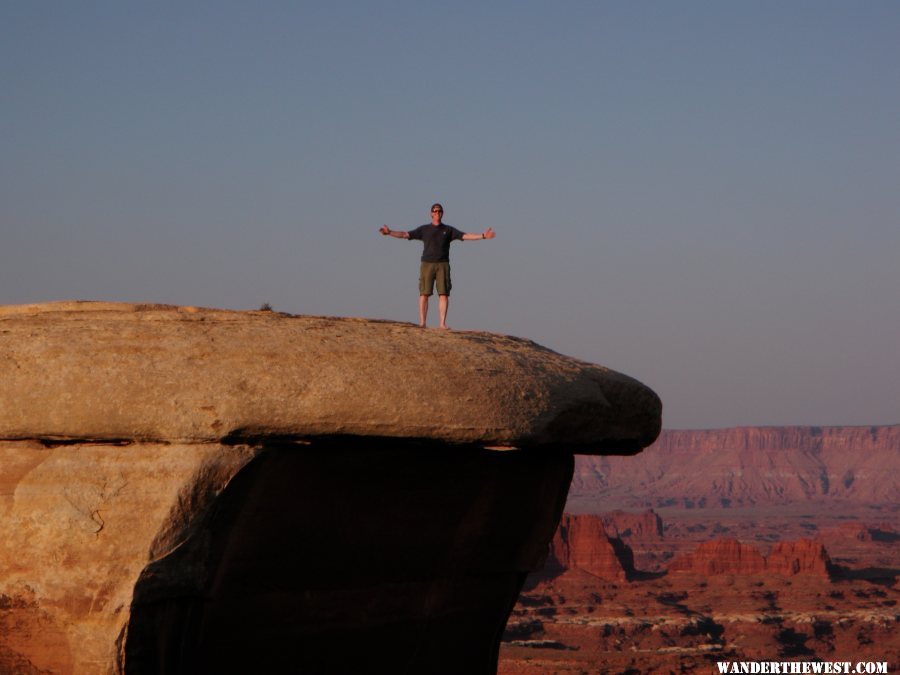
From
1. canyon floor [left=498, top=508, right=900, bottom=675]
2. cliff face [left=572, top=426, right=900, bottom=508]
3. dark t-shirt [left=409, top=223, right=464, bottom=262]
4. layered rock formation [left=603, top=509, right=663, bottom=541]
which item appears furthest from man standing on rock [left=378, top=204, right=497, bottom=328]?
cliff face [left=572, top=426, right=900, bottom=508]

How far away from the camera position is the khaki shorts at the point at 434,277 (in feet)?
32.7

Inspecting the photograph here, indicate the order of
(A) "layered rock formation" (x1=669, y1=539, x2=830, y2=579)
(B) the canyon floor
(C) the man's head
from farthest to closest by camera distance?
1. (A) "layered rock formation" (x1=669, y1=539, x2=830, y2=579)
2. (B) the canyon floor
3. (C) the man's head

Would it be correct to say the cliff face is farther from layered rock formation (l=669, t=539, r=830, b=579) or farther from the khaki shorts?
the khaki shorts

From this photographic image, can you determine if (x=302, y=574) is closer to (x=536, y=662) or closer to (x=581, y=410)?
(x=581, y=410)

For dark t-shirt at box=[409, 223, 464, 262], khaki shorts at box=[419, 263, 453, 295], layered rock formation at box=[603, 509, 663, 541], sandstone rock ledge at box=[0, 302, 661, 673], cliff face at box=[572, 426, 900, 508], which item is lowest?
cliff face at box=[572, 426, 900, 508]

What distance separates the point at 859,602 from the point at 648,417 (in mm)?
51064

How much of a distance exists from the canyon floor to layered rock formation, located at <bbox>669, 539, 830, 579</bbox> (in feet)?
2.10

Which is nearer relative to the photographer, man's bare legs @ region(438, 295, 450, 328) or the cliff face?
man's bare legs @ region(438, 295, 450, 328)

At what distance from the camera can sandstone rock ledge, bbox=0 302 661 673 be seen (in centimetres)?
732

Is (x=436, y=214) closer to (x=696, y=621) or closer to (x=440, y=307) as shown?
(x=440, y=307)

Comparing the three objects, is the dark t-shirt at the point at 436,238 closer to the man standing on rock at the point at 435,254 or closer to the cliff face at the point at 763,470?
the man standing on rock at the point at 435,254

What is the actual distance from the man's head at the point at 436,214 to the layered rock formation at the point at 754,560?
55.7m

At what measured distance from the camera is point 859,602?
2216 inches

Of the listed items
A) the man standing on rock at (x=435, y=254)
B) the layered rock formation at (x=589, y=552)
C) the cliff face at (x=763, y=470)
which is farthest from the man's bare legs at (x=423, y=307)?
the cliff face at (x=763, y=470)
